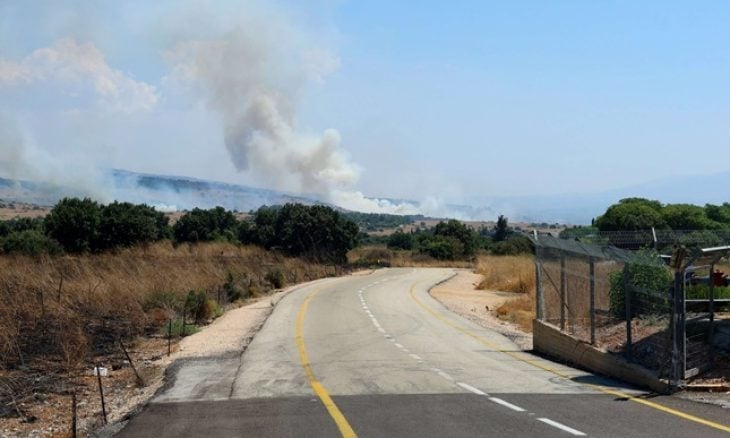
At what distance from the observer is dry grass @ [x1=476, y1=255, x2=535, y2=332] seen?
95.8ft

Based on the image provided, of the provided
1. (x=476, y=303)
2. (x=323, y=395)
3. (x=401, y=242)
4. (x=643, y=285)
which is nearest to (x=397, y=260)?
(x=401, y=242)

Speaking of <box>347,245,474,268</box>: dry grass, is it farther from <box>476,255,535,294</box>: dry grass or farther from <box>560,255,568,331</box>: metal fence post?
<box>560,255,568,331</box>: metal fence post

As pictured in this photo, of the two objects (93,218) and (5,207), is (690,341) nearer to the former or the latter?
(93,218)

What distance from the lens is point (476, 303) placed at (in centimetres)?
3791

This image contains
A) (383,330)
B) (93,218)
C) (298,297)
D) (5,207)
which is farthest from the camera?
(5,207)

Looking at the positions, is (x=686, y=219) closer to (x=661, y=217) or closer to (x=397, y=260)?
(x=661, y=217)

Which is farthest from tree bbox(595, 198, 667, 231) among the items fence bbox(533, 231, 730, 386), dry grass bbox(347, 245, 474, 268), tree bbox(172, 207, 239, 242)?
tree bbox(172, 207, 239, 242)

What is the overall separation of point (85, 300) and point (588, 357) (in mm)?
14778

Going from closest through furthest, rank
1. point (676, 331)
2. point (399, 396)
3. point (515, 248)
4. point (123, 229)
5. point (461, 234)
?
point (399, 396)
point (676, 331)
point (123, 229)
point (515, 248)
point (461, 234)

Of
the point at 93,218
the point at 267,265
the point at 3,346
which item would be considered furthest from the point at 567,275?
the point at 93,218

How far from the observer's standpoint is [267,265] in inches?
2048

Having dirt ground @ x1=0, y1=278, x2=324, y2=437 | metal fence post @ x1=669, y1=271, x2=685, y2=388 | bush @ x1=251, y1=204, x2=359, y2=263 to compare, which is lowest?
dirt ground @ x1=0, y1=278, x2=324, y2=437

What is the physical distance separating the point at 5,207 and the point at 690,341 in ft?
658

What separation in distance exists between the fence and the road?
91 centimetres
